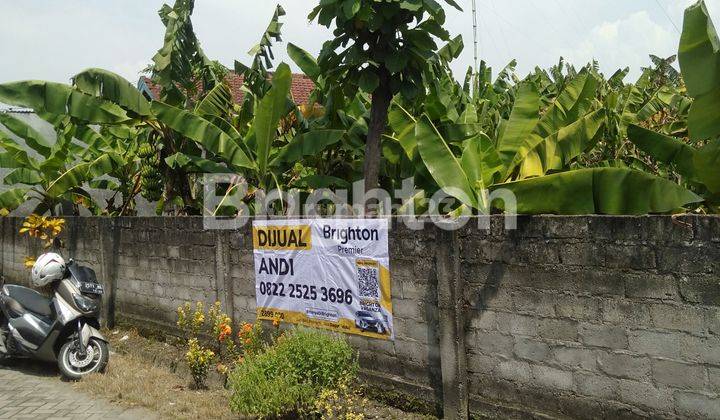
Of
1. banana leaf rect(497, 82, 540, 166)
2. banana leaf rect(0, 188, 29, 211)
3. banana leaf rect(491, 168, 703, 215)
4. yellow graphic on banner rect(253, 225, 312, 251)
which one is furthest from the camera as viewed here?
banana leaf rect(0, 188, 29, 211)

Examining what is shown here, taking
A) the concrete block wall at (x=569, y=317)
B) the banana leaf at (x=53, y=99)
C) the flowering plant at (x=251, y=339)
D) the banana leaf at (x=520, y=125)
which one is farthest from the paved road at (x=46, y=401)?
the banana leaf at (x=520, y=125)

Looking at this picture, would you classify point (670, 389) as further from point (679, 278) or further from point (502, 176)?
point (502, 176)

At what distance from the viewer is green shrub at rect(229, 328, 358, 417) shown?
4.93 meters

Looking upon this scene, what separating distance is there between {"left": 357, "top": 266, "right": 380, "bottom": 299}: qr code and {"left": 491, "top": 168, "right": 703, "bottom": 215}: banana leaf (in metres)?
1.21

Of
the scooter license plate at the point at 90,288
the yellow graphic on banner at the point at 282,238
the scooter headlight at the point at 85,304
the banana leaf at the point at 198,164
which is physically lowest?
the scooter headlight at the point at 85,304

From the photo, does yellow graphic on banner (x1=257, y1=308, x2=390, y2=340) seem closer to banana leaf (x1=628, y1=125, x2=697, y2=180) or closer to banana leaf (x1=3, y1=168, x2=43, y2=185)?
banana leaf (x1=628, y1=125, x2=697, y2=180)

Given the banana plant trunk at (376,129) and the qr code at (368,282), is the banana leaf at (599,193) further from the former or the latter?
the banana plant trunk at (376,129)

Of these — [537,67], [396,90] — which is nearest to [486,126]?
[396,90]

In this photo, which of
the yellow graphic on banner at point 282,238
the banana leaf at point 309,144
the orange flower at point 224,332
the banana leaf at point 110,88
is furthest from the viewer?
the banana leaf at point 110,88

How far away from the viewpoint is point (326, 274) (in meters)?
6.08

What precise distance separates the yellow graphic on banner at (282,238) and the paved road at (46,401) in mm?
1956

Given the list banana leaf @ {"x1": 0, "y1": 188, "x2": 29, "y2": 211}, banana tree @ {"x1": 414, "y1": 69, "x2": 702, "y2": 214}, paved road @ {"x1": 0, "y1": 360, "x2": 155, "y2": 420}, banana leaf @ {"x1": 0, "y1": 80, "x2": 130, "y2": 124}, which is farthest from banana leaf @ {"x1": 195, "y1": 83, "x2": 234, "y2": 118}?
banana leaf @ {"x1": 0, "y1": 188, "x2": 29, "y2": 211}

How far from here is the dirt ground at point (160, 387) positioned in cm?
559

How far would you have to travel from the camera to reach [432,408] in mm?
5160
